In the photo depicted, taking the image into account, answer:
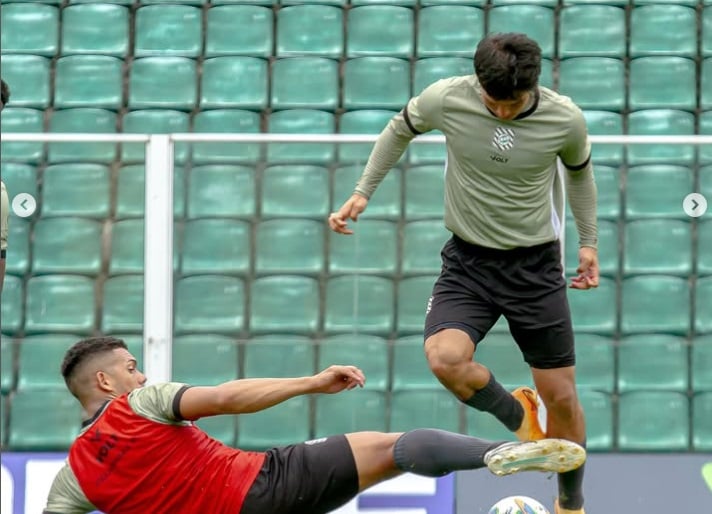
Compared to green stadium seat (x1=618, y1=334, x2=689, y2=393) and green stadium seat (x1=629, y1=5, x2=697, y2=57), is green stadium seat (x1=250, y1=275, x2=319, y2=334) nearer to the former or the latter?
green stadium seat (x1=618, y1=334, x2=689, y2=393)

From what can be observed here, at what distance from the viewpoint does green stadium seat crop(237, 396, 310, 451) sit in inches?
262

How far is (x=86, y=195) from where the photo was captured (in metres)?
6.68

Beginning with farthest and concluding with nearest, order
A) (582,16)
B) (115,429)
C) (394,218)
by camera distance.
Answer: (582,16)
(394,218)
(115,429)

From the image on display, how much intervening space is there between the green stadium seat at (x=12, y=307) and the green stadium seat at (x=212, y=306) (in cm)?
70

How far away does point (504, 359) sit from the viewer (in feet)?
21.5

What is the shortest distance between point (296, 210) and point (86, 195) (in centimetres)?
93

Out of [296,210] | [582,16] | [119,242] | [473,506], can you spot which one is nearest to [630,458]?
[473,506]

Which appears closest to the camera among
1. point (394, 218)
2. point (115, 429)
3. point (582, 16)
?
point (115, 429)

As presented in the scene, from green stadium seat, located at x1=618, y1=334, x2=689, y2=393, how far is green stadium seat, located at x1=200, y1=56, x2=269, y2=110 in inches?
125

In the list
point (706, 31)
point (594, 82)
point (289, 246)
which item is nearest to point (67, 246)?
point (289, 246)

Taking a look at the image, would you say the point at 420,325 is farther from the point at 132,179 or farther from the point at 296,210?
the point at 132,179

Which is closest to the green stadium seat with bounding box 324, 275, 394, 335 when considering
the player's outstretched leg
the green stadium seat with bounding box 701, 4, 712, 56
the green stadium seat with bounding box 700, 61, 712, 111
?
the player's outstretched leg

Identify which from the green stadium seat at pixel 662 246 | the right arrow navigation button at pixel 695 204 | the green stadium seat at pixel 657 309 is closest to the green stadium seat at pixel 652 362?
the green stadium seat at pixel 657 309

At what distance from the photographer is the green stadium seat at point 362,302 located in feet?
21.7
